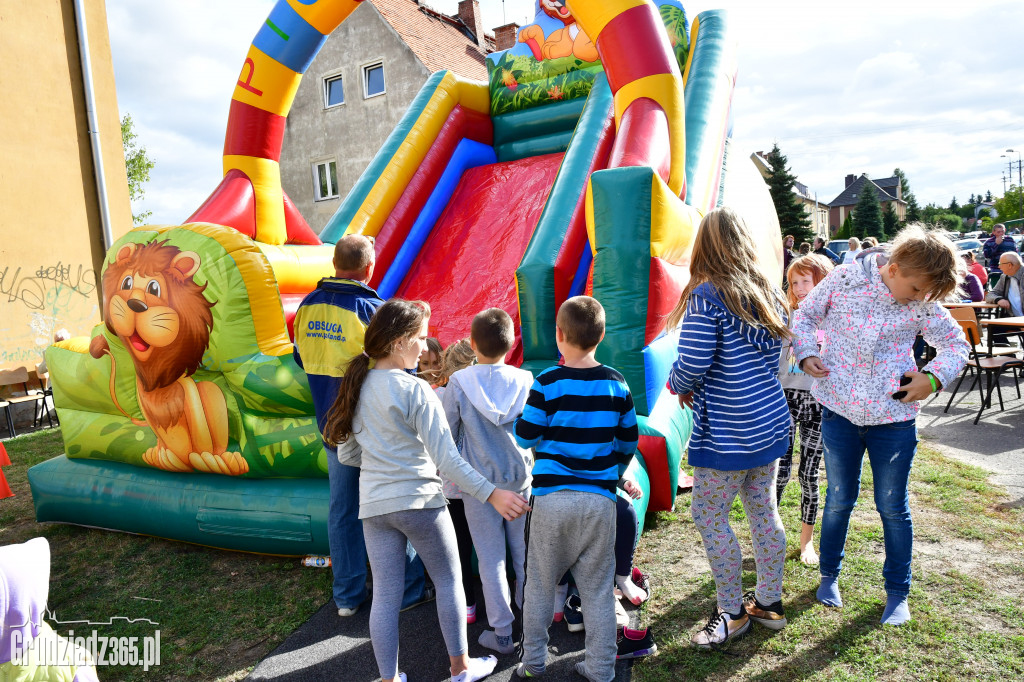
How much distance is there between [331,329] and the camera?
276 cm

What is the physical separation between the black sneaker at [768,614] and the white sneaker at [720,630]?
0.05m

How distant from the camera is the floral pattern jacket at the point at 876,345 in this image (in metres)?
2.35

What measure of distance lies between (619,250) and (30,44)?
8472 mm

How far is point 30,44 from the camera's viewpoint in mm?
7941

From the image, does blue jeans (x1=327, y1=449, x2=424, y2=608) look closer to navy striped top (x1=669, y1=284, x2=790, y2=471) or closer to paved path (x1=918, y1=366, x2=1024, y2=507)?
navy striped top (x1=669, y1=284, x2=790, y2=471)

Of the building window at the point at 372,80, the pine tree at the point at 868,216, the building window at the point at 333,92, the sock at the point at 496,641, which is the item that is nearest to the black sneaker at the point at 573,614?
the sock at the point at 496,641

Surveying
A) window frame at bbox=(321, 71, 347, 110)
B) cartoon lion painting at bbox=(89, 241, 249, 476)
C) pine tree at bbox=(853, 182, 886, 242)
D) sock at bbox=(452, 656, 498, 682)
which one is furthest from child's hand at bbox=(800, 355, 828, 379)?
pine tree at bbox=(853, 182, 886, 242)

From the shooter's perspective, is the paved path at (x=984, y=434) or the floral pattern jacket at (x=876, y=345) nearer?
the floral pattern jacket at (x=876, y=345)

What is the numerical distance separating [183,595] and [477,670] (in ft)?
5.49

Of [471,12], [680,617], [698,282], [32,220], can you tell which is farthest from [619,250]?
[471,12]

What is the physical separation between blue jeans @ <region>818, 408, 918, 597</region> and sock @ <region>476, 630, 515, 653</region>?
4.36 feet

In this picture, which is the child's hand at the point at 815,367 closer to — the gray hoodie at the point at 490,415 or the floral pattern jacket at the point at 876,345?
the floral pattern jacket at the point at 876,345

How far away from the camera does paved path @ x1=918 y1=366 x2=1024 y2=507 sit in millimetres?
4020

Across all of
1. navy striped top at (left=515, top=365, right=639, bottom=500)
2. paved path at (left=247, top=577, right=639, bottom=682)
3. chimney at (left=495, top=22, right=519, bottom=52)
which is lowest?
paved path at (left=247, top=577, right=639, bottom=682)
